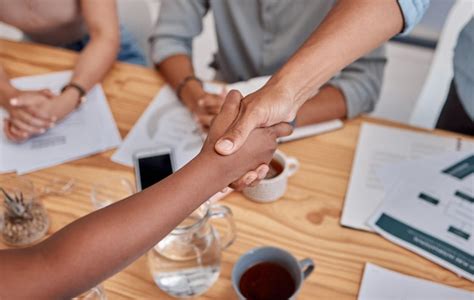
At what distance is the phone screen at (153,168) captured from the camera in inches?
28.5

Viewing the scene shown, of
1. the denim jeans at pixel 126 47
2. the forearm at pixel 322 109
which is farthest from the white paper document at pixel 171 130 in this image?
the denim jeans at pixel 126 47

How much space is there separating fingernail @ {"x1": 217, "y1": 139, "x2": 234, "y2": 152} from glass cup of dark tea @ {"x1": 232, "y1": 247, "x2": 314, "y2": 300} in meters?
0.15

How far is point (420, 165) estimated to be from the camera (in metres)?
0.85

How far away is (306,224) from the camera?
77cm

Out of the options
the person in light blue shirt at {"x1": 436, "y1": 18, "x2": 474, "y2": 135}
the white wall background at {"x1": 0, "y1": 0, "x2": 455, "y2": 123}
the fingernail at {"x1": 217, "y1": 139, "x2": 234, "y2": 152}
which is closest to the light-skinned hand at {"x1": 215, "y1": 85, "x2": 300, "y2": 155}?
the fingernail at {"x1": 217, "y1": 139, "x2": 234, "y2": 152}

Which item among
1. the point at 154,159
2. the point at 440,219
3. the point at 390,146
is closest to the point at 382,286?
the point at 440,219

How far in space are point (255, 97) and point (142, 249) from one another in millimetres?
306

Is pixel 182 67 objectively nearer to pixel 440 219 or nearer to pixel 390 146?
pixel 390 146

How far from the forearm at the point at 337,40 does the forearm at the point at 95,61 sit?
457 millimetres

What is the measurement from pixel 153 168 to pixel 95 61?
1.40ft

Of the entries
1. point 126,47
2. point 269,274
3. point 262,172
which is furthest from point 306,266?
point 126,47

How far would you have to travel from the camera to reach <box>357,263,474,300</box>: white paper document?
26.8 inches

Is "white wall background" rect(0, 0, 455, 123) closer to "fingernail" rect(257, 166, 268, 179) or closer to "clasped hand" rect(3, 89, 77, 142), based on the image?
"clasped hand" rect(3, 89, 77, 142)

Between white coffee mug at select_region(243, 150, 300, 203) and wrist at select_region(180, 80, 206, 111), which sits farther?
wrist at select_region(180, 80, 206, 111)
